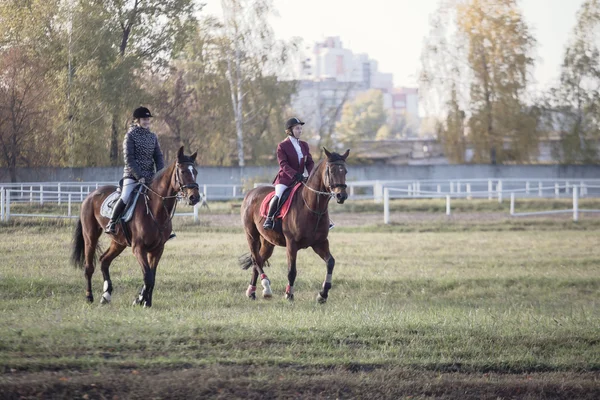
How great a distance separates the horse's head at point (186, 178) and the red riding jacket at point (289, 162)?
1799 mm

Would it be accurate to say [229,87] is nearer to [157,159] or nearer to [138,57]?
[138,57]

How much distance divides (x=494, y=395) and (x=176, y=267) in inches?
393

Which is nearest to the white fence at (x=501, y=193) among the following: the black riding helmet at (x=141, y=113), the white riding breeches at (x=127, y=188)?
the black riding helmet at (x=141, y=113)

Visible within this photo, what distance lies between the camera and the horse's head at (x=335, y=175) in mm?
11922

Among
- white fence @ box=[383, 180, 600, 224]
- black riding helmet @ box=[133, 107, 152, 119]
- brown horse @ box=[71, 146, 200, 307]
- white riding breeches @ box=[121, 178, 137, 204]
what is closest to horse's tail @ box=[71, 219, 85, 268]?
brown horse @ box=[71, 146, 200, 307]

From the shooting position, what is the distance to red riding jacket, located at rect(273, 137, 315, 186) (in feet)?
43.0

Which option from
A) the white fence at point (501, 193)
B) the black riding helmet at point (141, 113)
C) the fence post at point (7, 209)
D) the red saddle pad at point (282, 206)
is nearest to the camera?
the black riding helmet at point (141, 113)

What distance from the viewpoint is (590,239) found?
23.6 metres

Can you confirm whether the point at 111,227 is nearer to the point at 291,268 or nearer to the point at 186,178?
the point at 186,178

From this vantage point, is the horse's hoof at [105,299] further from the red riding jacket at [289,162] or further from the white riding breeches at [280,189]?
the red riding jacket at [289,162]

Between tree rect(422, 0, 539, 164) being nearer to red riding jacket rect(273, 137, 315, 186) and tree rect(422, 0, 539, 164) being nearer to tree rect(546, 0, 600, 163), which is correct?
tree rect(546, 0, 600, 163)

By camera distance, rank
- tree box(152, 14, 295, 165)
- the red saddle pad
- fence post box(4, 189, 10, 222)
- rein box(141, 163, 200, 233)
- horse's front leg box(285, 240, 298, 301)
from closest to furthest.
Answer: rein box(141, 163, 200, 233) < horse's front leg box(285, 240, 298, 301) < the red saddle pad < fence post box(4, 189, 10, 222) < tree box(152, 14, 295, 165)

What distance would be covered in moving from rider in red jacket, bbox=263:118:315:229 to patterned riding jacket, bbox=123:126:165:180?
1985 mm

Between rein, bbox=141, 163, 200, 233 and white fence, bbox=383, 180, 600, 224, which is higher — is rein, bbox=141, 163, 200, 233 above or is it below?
above
